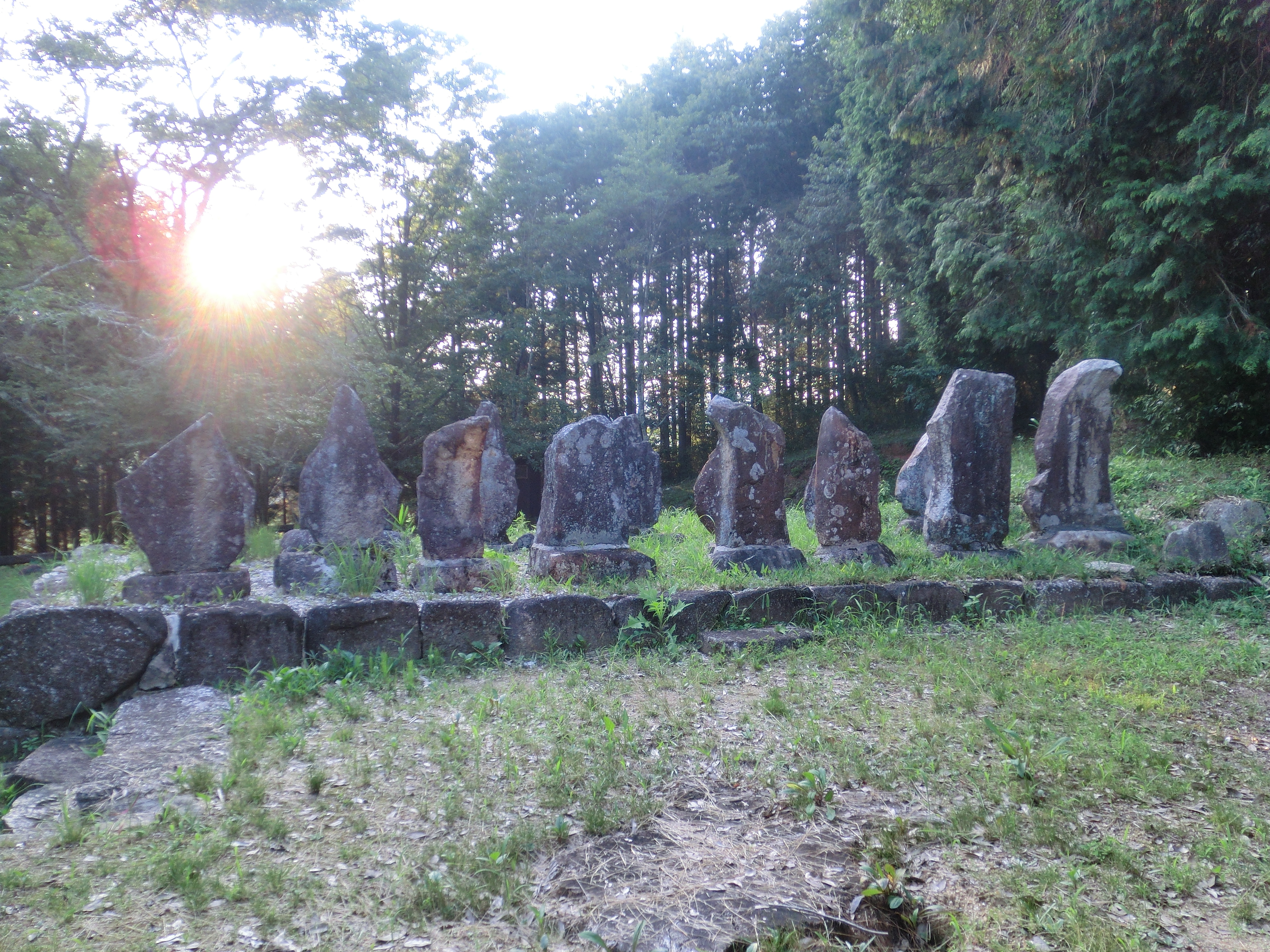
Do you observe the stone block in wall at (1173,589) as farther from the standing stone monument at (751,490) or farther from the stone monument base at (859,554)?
the standing stone monument at (751,490)

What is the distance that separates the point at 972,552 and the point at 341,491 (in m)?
6.05

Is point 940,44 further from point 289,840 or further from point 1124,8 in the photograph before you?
point 289,840

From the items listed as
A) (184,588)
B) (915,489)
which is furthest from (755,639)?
(915,489)

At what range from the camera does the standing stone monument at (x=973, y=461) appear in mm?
7172

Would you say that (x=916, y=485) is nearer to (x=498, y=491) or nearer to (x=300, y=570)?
(x=498, y=491)

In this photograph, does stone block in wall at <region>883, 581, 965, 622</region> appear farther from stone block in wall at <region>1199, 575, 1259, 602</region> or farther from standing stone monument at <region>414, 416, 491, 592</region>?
standing stone monument at <region>414, 416, 491, 592</region>

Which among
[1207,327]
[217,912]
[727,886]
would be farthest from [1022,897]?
[1207,327]

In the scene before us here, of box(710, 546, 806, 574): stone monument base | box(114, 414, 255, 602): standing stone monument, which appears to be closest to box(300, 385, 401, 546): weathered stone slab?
box(114, 414, 255, 602): standing stone monument

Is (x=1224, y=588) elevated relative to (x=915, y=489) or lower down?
lower down

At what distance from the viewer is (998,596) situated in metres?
6.41

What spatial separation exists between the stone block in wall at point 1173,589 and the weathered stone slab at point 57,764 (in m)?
7.83

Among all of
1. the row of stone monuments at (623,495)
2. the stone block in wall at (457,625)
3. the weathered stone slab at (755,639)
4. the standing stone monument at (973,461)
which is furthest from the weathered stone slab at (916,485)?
the stone block in wall at (457,625)

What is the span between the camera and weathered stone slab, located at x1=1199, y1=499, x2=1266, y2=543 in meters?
7.75

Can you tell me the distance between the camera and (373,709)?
4.31 m
